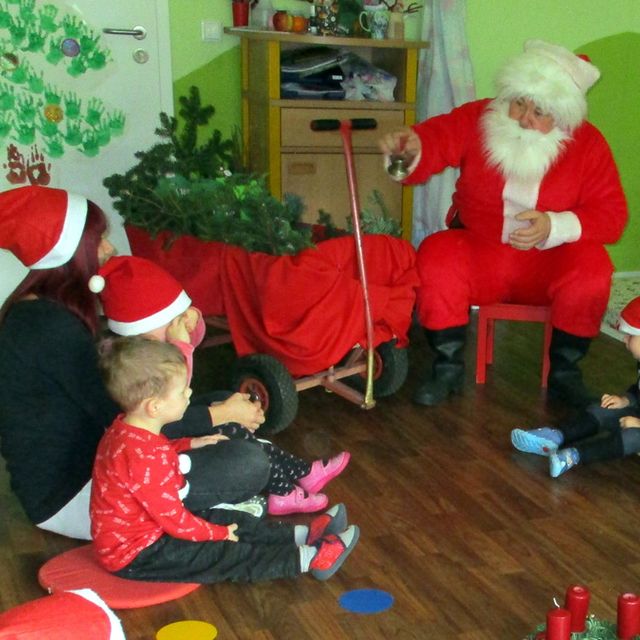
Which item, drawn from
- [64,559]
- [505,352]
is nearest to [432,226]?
[505,352]

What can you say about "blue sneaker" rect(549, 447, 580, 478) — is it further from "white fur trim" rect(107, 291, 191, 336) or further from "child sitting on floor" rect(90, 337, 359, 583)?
"white fur trim" rect(107, 291, 191, 336)

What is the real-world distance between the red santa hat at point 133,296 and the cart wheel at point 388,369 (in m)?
1.07

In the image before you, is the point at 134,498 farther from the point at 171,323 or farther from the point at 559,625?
the point at 559,625

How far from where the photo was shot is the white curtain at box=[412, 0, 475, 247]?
413 cm

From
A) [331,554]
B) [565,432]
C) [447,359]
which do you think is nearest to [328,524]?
[331,554]

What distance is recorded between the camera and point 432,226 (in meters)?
4.25

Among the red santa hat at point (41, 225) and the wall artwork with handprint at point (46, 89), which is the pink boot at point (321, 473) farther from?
the wall artwork with handprint at point (46, 89)

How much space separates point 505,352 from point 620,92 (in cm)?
175

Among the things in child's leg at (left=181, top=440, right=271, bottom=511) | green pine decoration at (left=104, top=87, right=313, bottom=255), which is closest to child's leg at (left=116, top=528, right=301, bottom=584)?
child's leg at (left=181, top=440, right=271, bottom=511)

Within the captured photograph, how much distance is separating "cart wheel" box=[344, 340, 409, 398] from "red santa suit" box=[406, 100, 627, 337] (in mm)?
192

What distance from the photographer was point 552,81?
3.13m

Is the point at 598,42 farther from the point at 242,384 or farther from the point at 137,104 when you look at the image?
the point at 242,384

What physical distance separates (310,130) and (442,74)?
2.27ft

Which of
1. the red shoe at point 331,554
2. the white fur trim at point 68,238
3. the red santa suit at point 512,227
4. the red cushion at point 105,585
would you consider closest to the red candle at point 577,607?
the red shoe at point 331,554
